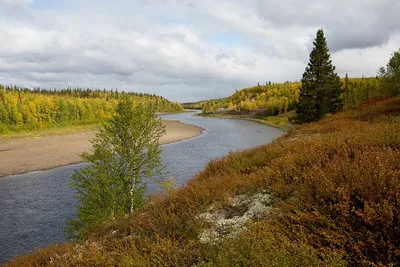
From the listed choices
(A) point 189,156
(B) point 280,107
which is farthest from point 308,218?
(B) point 280,107

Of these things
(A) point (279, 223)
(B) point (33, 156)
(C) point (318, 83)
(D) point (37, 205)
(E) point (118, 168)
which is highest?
(C) point (318, 83)

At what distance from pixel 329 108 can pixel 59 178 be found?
3839 centimetres

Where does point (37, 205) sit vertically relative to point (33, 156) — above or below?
below

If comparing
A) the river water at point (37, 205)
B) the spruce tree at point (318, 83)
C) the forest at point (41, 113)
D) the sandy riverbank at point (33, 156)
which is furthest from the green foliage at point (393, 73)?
the forest at point (41, 113)

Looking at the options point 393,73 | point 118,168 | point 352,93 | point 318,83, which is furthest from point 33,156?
point 352,93

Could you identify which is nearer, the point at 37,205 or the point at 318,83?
the point at 37,205

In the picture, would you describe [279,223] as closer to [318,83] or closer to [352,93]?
[318,83]

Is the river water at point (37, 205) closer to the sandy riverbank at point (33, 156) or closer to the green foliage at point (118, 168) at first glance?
the green foliage at point (118, 168)

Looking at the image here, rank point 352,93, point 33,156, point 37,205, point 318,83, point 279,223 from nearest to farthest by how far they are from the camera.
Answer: point 279,223
point 37,205
point 318,83
point 33,156
point 352,93

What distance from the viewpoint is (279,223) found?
5.32 meters

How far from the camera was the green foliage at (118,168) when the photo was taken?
57.9 ft

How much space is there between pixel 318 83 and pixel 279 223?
37928mm

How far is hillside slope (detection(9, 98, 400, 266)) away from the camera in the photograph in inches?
166

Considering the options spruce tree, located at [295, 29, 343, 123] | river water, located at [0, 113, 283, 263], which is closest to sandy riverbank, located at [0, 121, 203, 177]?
river water, located at [0, 113, 283, 263]
